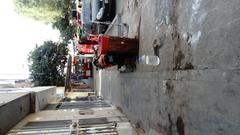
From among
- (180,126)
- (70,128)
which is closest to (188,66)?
(180,126)

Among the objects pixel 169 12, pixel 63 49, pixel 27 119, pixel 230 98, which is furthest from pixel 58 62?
pixel 230 98

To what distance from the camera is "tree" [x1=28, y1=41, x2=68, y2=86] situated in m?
11.9

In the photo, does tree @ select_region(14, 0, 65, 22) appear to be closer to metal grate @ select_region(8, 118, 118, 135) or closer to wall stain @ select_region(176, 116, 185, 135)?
metal grate @ select_region(8, 118, 118, 135)

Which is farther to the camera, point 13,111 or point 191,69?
point 13,111

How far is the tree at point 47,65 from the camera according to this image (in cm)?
1194

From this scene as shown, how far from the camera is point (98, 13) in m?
5.95

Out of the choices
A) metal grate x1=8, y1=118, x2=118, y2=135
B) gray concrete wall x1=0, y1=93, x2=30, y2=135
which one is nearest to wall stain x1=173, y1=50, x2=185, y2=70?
metal grate x1=8, y1=118, x2=118, y2=135

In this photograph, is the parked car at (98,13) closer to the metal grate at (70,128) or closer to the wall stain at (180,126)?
the metal grate at (70,128)

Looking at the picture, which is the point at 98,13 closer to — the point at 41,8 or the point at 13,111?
the point at 13,111

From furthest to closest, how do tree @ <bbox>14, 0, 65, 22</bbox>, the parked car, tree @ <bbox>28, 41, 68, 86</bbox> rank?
tree @ <bbox>14, 0, 65, 22</bbox>, tree @ <bbox>28, 41, 68, 86</bbox>, the parked car

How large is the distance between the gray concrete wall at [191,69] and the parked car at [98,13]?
106 inches

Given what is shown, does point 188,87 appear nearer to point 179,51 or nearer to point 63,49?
point 179,51

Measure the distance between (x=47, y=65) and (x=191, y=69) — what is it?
11.1 metres

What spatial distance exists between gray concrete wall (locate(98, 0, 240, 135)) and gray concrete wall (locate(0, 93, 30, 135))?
1747 mm
